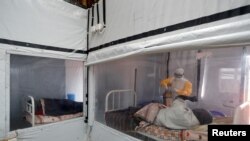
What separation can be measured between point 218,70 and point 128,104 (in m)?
1.14

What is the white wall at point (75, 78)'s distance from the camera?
239cm

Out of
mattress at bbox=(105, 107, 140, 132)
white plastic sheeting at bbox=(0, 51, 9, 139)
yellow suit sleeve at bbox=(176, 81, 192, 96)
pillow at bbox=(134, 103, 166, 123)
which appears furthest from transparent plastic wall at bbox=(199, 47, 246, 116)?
white plastic sheeting at bbox=(0, 51, 9, 139)

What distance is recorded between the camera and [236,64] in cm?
121

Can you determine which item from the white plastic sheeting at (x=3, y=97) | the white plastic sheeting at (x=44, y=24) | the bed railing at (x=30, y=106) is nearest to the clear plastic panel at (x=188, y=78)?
the white plastic sheeting at (x=44, y=24)

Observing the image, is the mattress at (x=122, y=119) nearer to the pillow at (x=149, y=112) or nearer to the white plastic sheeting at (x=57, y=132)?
the pillow at (x=149, y=112)

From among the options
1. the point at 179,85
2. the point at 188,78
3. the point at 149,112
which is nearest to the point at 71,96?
the point at 149,112

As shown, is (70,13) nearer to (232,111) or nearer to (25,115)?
(25,115)

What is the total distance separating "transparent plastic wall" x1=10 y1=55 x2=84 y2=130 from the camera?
1.79 meters

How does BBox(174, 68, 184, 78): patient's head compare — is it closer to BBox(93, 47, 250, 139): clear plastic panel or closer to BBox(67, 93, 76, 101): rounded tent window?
BBox(93, 47, 250, 139): clear plastic panel

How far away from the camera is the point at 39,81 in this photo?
2035 millimetres

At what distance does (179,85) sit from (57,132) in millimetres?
1661

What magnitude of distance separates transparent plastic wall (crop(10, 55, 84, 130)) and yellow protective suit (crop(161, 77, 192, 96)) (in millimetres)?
1333

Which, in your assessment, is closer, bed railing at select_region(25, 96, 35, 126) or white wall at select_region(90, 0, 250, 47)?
white wall at select_region(90, 0, 250, 47)

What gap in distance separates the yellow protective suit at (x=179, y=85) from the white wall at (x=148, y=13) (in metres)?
0.57
